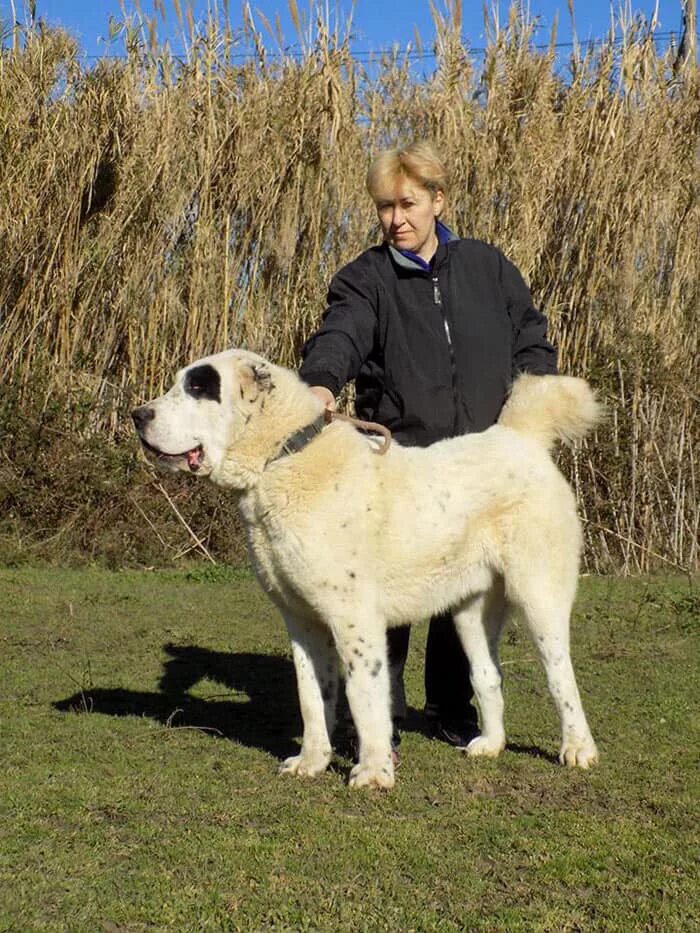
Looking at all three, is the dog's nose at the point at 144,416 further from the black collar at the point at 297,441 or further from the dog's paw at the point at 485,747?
the dog's paw at the point at 485,747

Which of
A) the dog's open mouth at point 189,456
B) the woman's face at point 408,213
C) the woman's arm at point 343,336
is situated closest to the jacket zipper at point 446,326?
the woman's face at point 408,213

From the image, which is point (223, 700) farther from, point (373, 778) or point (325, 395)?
point (325, 395)

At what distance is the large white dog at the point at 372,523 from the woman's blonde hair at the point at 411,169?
0.87 m

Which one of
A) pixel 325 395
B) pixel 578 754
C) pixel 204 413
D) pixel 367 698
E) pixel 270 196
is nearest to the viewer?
pixel 204 413

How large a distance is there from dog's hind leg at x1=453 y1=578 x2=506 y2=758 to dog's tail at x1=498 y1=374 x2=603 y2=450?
2.11 feet

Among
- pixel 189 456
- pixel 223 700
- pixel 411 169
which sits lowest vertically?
pixel 223 700

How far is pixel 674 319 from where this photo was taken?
9898mm

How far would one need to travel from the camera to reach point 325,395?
4.51 meters

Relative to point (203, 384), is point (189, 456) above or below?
below

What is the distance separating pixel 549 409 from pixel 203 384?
4.69 feet

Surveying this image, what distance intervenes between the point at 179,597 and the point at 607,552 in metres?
3.34

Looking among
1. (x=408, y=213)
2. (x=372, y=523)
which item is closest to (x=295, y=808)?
(x=372, y=523)

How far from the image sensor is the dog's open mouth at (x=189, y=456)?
4246 mm

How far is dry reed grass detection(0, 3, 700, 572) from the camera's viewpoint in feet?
32.0
